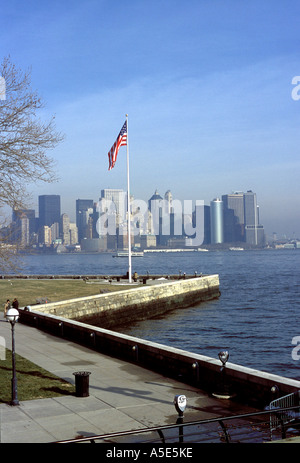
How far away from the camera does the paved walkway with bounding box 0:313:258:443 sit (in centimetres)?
1148

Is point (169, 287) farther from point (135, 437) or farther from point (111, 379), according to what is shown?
point (135, 437)

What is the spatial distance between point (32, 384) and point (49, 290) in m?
33.1

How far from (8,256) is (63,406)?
9.47 metres

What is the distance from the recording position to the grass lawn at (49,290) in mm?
42344

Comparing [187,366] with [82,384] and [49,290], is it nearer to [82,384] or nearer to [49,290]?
[82,384]

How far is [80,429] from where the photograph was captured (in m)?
11.5

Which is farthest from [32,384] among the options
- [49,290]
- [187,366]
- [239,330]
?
[49,290]

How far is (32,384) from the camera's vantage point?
15523 mm

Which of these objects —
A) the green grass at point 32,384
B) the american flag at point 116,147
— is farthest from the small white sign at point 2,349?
the american flag at point 116,147

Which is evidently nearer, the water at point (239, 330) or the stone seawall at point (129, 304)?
the water at point (239, 330)

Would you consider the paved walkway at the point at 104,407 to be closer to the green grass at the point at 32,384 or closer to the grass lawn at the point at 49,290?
the green grass at the point at 32,384

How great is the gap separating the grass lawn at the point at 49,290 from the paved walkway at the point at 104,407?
21511mm

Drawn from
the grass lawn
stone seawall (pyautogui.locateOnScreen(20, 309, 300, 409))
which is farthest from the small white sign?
the grass lawn
